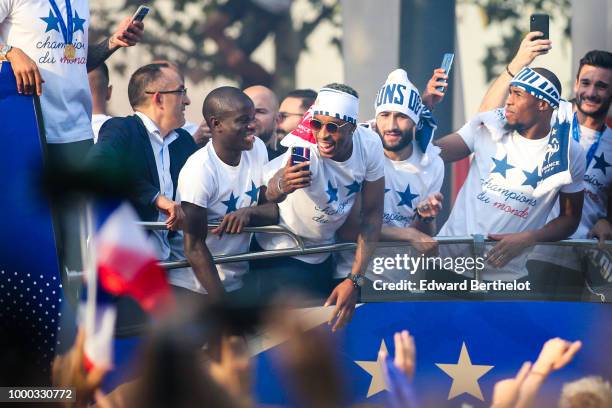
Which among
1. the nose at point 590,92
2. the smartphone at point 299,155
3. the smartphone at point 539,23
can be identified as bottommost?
the smartphone at point 299,155

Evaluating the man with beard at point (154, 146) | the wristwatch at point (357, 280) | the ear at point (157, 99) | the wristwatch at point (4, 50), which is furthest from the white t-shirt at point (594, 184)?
the wristwatch at point (4, 50)

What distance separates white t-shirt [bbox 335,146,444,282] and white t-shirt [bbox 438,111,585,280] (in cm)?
13

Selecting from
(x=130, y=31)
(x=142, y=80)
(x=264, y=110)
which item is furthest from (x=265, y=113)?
(x=130, y=31)

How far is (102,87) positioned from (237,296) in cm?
100

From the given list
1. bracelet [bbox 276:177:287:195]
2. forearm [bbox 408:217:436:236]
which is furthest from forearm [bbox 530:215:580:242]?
bracelet [bbox 276:177:287:195]

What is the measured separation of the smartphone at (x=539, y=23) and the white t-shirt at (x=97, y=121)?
68.1 inches

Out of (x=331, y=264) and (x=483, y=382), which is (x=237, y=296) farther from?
(x=483, y=382)

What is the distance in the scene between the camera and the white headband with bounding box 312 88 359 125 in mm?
4836

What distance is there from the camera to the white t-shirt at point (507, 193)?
5.02 m

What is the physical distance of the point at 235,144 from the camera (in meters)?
4.95

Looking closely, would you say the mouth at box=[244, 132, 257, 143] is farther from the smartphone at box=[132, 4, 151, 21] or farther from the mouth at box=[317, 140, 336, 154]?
the smartphone at box=[132, 4, 151, 21]

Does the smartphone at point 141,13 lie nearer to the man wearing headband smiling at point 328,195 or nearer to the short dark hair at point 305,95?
the short dark hair at point 305,95

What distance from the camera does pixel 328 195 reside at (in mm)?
4949

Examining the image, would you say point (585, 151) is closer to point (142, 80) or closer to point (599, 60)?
point (599, 60)
